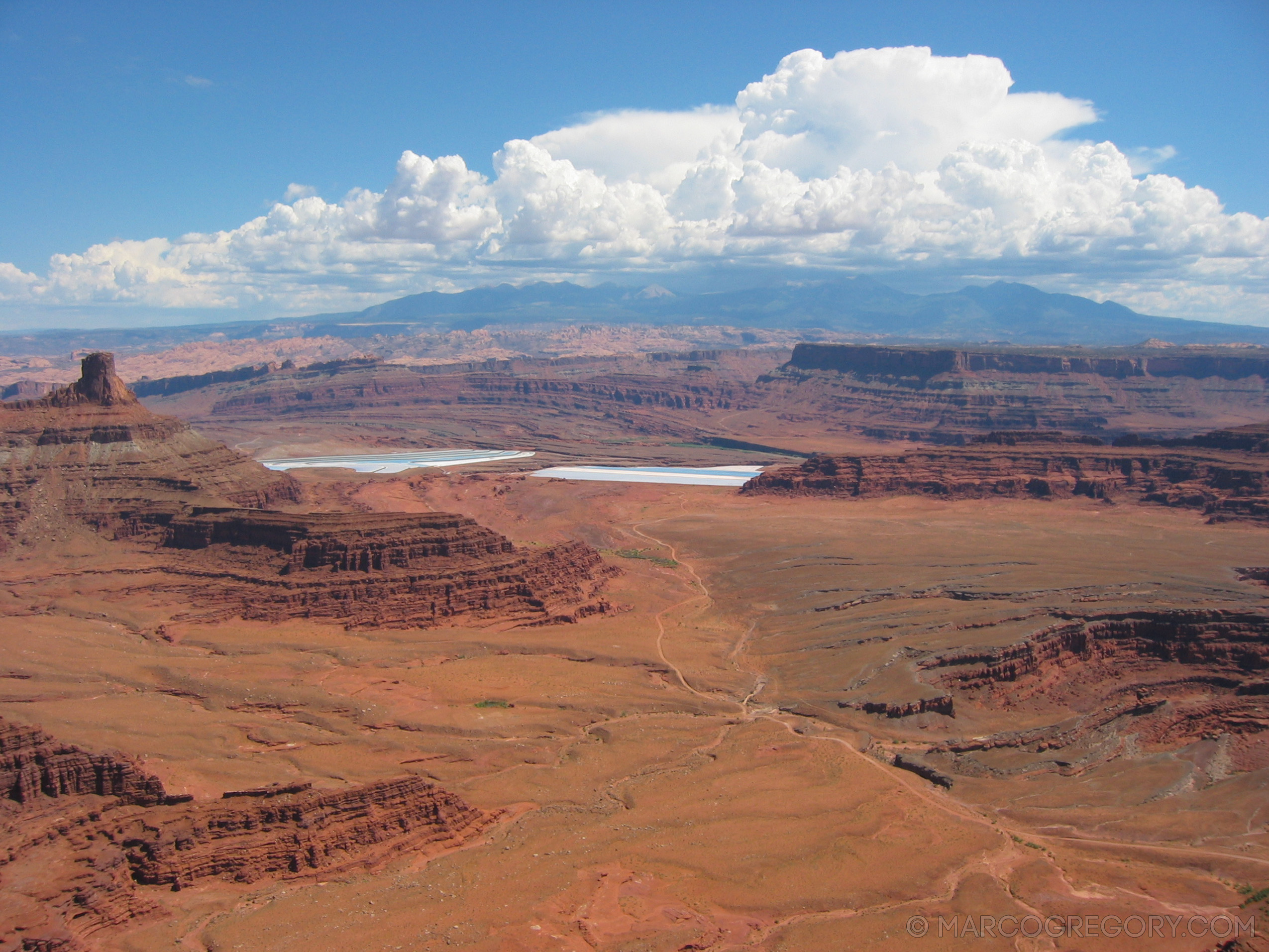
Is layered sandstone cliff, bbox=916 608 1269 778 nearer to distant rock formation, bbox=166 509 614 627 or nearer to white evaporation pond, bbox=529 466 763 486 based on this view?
distant rock formation, bbox=166 509 614 627

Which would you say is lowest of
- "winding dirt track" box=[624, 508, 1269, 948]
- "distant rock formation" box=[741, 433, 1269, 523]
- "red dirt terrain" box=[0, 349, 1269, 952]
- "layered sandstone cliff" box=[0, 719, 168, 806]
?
"winding dirt track" box=[624, 508, 1269, 948]

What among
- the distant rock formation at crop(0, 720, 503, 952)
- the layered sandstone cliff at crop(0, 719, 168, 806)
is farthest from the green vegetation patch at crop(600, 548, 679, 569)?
the layered sandstone cliff at crop(0, 719, 168, 806)

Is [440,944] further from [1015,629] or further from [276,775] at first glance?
[1015,629]

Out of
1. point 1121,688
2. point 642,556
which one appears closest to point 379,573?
point 642,556

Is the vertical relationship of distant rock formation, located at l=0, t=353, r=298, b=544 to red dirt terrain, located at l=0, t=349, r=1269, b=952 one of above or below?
above

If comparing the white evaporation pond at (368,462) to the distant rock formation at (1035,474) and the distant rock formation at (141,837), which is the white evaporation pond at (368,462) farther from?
the distant rock formation at (141,837)

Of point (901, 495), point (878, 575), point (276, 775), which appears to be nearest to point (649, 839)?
point (276, 775)

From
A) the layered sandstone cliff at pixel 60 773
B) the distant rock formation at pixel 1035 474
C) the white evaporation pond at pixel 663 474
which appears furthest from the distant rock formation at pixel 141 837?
the white evaporation pond at pixel 663 474
